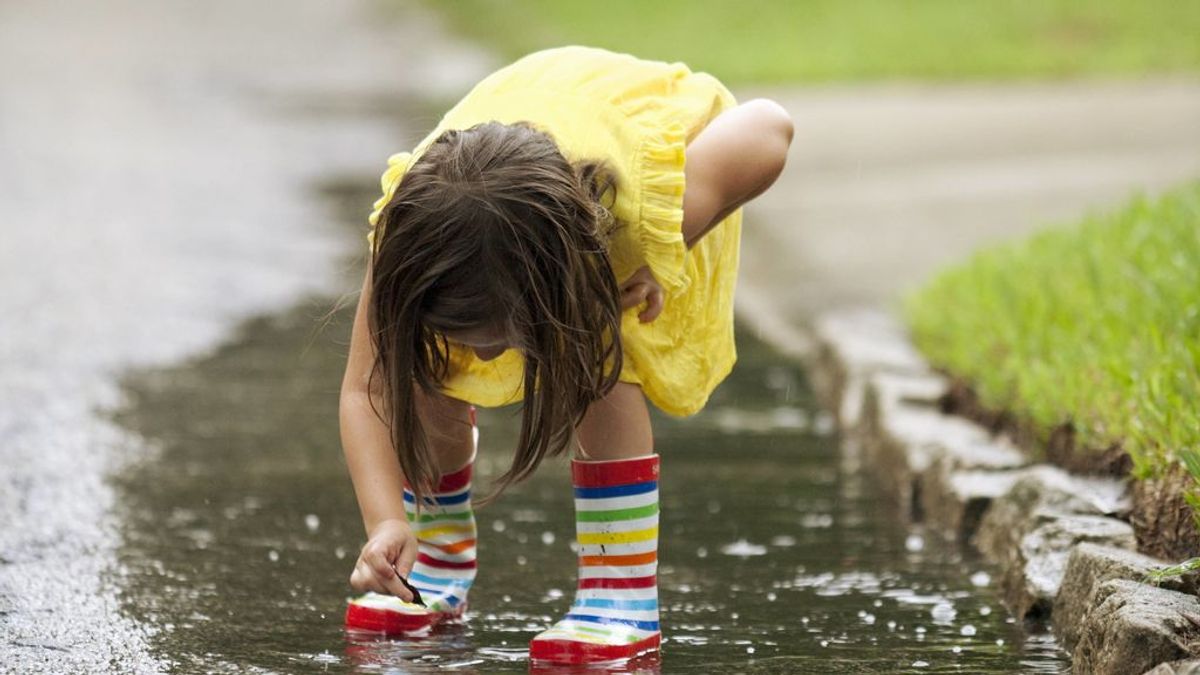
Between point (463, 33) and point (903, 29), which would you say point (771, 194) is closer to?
point (903, 29)

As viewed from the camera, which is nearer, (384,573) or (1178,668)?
(1178,668)

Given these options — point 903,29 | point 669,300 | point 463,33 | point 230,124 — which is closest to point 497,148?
point 669,300

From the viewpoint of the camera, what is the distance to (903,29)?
51.0 ft

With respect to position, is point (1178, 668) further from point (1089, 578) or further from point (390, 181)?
point (390, 181)

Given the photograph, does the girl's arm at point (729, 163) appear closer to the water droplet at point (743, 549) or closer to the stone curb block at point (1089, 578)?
the stone curb block at point (1089, 578)

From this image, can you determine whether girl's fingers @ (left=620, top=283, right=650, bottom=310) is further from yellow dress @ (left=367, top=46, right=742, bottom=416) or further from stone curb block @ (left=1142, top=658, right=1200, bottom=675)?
stone curb block @ (left=1142, top=658, right=1200, bottom=675)

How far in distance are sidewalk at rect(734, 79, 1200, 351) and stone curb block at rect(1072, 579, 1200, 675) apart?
3.47 meters

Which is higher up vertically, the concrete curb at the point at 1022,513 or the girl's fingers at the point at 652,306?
the girl's fingers at the point at 652,306

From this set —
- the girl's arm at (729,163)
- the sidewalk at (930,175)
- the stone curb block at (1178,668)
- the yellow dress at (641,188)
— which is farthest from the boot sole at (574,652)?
the sidewalk at (930,175)

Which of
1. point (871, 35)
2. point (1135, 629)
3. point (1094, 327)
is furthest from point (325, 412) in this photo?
point (871, 35)

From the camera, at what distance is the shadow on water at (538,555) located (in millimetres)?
2775

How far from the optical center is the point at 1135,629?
7.79 feet

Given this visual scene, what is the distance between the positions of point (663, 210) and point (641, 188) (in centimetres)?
5

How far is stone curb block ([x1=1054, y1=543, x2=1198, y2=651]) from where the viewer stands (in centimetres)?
265
